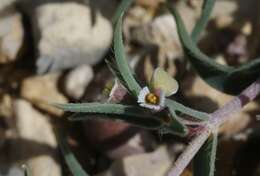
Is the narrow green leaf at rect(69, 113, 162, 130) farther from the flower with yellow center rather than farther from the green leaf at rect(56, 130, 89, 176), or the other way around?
the green leaf at rect(56, 130, 89, 176)

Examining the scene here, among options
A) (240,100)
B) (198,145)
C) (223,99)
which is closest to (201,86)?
(223,99)

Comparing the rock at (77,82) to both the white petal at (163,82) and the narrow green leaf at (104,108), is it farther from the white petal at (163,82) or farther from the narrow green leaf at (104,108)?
the white petal at (163,82)

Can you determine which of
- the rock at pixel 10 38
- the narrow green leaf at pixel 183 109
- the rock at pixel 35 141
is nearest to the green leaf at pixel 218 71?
the narrow green leaf at pixel 183 109

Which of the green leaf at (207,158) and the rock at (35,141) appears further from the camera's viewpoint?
the rock at (35,141)

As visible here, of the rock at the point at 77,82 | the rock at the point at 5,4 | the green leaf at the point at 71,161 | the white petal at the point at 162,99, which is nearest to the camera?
the white petal at the point at 162,99

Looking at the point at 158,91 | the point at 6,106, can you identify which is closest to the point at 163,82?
the point at 158,91

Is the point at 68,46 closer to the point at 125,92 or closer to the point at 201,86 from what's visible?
the point at 201,86

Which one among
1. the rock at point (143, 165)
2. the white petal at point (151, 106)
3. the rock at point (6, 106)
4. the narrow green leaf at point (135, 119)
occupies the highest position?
the white petal at point (151, 106)
